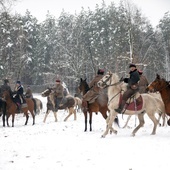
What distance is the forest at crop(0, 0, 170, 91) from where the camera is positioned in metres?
42.7

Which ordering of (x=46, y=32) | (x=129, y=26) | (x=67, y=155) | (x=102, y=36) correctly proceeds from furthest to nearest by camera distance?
(x=46, y=32), (x=102, y=36), (x=129, y=26), (x=67, y=155)

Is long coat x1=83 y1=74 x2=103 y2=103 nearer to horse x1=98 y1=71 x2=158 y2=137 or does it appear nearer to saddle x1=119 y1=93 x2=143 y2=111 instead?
horse x1=98 y1=71 x2=158 y2=137

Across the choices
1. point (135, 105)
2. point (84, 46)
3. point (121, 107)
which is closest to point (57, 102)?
point (121, 107)

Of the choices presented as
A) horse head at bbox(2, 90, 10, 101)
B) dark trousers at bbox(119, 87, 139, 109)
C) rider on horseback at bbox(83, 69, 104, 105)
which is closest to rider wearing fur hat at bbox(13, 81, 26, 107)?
horse head at bbox(2, 90, 10, 101)

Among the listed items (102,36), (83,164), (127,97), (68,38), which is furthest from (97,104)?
(102,36)

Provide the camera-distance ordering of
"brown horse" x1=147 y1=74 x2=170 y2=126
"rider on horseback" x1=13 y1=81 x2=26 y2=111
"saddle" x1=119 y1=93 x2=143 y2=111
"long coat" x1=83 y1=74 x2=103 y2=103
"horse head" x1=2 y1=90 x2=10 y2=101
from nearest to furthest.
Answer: "brown horse" x1=147 y1=74 x2=170 y2=126
"saddle" x1=119 y1=93 x2=143 y2=111
"long coat" x1=83 y1=74 x2=103 y2=103
"horse head" x1=2 y1=90 x2=10 y2=101
"rider on horseback" x1=13 y1=81 x2=26 y2=111

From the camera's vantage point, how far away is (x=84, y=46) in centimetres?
5119

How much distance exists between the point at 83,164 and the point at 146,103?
532 cm

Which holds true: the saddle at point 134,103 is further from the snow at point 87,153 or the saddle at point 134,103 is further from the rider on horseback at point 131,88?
the snow at point 87,153

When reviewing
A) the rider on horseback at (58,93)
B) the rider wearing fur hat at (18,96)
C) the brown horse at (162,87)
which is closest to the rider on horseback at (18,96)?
the rider wearing fur hat at (18,96)

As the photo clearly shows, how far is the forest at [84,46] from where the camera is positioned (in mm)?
42681

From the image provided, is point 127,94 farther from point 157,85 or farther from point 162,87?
point 162,87

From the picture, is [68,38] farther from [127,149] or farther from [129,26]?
[127,149]

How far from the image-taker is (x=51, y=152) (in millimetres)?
9344
